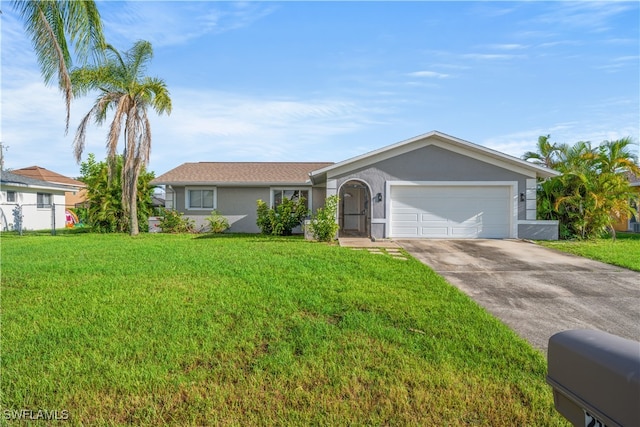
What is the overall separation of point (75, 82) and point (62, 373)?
15502mm

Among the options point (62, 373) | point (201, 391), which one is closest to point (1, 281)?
point (62, 373)

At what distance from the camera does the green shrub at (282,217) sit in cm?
1591

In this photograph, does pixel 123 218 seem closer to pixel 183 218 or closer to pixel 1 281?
pixel 183 218

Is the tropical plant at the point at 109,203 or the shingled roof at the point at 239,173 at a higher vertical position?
the shingled roof at the point at 239,173

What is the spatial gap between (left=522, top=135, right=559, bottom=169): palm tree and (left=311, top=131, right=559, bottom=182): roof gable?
23.1 feet

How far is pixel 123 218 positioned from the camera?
18.3m

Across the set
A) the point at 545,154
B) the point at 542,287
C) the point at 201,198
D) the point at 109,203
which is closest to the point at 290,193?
the point at 201,198

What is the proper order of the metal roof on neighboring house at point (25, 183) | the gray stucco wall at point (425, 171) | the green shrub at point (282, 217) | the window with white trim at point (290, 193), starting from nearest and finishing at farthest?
the gray stucco wall at point (425, 171), the green shrub at point (282, 217), the window with white trim at point (290, 193), the metal roof on neighboring house at point (25, 183)

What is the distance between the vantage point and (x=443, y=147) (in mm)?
13508

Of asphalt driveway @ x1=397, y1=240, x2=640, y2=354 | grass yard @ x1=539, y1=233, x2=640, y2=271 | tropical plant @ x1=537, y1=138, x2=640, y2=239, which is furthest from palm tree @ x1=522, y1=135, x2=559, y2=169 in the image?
asphalt driveway @ x1=397, y1=240, x2=640, y2=354

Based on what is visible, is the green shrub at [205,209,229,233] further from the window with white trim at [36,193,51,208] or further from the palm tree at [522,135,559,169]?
the palm tree at [522,135,559,169]

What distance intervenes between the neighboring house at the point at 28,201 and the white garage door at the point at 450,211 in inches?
728

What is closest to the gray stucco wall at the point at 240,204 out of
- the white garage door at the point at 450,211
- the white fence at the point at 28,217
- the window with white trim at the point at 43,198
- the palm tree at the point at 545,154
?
the white garage door at the point at 450,211

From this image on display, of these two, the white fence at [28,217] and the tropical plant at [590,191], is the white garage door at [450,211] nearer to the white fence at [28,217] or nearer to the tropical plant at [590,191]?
the tropical plant at [590,191]
